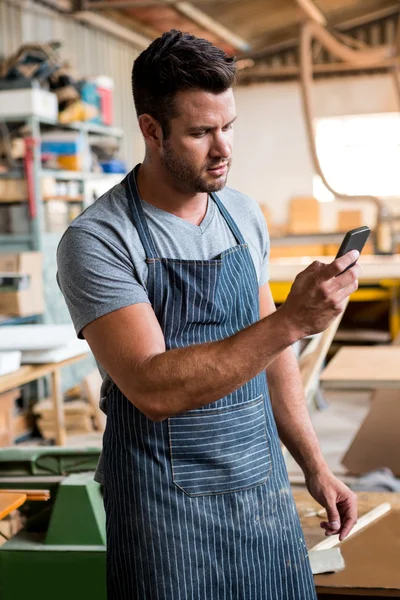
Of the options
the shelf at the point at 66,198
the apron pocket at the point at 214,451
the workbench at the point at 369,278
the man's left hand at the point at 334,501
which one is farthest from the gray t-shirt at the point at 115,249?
the shelf at the point at 66,198

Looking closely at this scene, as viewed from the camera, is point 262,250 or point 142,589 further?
point 262,250

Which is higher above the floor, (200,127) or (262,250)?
(200,127)

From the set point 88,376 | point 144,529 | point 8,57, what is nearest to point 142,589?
point 144,529

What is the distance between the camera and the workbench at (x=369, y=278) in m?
5.55

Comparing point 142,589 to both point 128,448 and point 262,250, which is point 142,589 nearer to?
point 128,448

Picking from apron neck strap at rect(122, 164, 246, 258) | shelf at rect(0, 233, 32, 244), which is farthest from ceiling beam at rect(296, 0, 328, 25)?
apron neck strap at rect(122, 164, 246, 258)

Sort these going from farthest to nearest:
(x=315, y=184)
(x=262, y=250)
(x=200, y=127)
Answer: (x=315, y=184)
(x=262, y=250)
(x=200, y=127)

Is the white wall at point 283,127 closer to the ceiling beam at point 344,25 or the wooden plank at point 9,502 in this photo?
the ceiling beam at point 344,25

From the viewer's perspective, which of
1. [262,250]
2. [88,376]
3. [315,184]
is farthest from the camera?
[315,184]

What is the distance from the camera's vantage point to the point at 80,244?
1.46m

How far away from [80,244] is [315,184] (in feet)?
35.0

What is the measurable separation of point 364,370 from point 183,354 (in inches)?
100

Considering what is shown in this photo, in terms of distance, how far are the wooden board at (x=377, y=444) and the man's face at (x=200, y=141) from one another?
3369 mm

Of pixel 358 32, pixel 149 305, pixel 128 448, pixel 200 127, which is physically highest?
pixel 358 32
